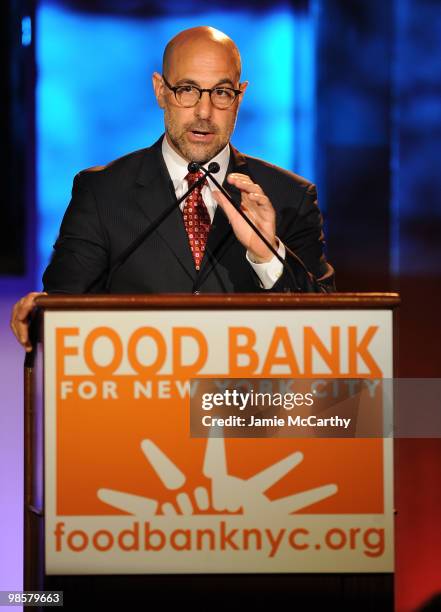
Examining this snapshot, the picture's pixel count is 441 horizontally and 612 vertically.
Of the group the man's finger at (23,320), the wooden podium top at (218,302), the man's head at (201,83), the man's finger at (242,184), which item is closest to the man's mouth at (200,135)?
the man's head at (201,83)

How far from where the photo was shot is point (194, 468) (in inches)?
61.4

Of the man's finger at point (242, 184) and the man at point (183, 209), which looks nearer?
the man's finger at point (242, 184)

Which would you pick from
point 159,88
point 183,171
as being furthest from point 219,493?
point 159,88

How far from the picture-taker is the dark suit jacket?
2.14m

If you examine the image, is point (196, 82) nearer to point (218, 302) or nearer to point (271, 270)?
point (271, 270)

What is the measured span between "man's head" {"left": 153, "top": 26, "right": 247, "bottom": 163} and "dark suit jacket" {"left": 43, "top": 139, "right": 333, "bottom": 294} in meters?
0.09

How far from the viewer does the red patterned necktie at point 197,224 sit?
216 centimetres

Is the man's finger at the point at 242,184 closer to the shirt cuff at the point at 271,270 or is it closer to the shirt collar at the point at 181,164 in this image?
the shirt cuff at the point at 271,270

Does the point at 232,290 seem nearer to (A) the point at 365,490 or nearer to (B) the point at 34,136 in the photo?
(A) the point at 365,490

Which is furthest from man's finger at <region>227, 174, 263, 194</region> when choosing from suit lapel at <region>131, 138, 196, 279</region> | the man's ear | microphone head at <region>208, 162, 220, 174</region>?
the man's ear

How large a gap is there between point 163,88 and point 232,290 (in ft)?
1.59

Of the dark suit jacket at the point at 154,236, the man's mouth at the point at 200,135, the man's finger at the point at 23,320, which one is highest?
the man's mouth at the point at 200,135

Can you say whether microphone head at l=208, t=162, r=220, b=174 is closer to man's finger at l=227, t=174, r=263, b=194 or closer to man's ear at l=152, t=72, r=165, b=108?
man's finger at l=227, t=174, r=263, b=194

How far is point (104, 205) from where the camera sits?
7.32ft
